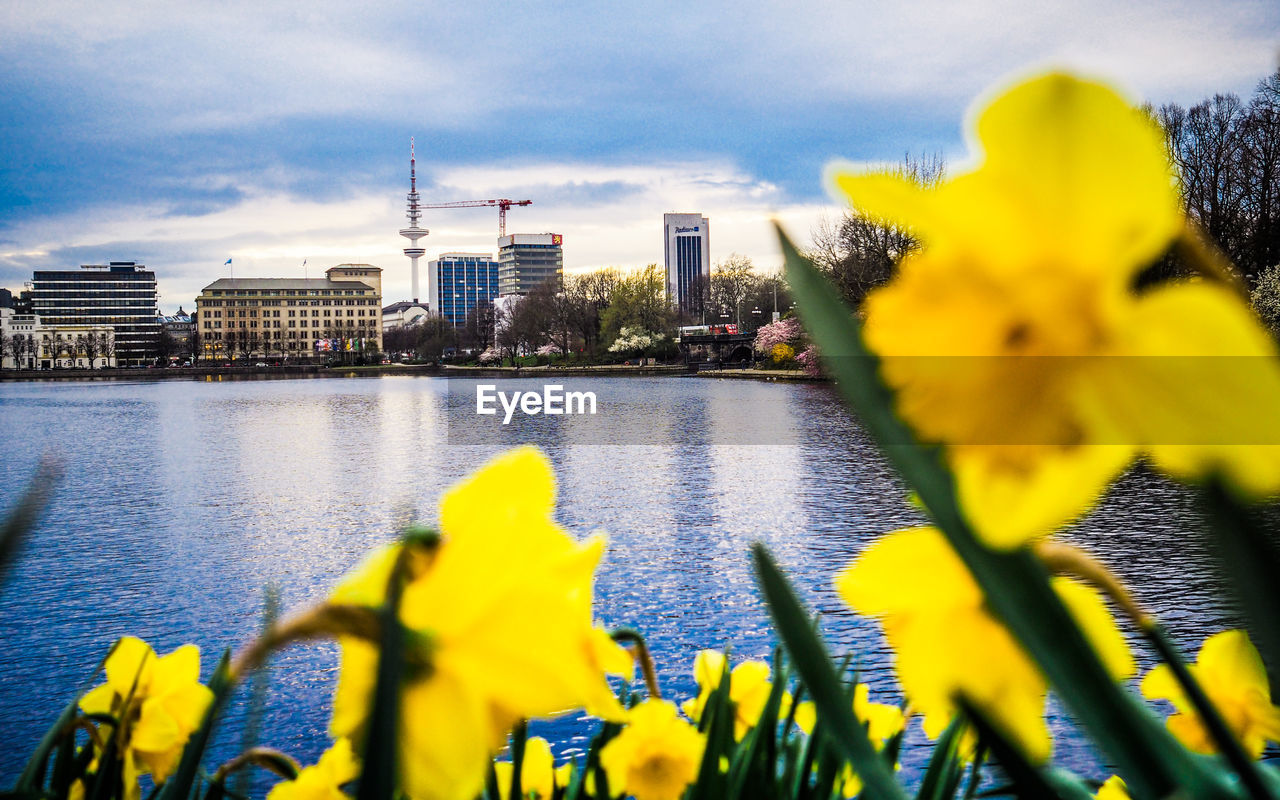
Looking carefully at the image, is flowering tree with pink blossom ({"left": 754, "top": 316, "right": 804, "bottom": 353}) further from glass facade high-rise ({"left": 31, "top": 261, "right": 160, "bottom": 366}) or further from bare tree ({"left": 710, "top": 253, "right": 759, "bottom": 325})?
glass facade high-rise ({"left": 31, "top": 261, "right": 160, "bottom": 366})

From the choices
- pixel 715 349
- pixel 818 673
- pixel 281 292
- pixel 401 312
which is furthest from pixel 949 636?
pixel 401 312

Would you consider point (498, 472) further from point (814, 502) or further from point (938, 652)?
point (814, 502)

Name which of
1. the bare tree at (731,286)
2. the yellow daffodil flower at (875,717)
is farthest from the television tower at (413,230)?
the yellow daffodil flower at (875,717)

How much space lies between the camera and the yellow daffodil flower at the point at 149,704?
608 mm

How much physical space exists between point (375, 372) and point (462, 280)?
69424 mm

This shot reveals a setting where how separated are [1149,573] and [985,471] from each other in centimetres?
706

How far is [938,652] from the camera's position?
0.26 m

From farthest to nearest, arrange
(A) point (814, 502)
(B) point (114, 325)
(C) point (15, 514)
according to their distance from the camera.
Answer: (B) point (114, 325) < (A) point (814, 502) < (C) point (15, 514)

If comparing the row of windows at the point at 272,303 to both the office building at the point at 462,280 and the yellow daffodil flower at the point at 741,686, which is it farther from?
the yellow daffodil flower at the point at 741,686

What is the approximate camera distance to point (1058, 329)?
0.19 metres

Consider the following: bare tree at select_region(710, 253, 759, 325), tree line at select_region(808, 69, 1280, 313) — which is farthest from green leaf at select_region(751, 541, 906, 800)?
bare tree at select_region(710, 253, 759, 325)

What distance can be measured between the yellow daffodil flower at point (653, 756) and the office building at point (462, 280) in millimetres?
136821

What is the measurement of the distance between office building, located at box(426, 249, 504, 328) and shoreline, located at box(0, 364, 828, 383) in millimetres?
64125

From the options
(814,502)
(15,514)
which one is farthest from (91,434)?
(15,514)
